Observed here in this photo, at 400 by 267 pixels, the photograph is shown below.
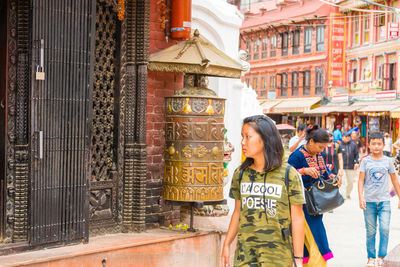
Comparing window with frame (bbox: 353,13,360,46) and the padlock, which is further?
window with frame (bbox: 353,13,360,46)

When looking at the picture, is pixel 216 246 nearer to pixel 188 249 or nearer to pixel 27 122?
pixel 188 249

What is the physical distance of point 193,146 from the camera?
7.45 metres

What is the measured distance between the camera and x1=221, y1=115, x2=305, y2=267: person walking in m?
4.38

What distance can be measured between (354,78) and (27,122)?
38554 mm

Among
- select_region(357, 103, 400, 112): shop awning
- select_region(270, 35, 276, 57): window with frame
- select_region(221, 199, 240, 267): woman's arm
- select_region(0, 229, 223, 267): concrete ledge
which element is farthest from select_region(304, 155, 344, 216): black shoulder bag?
select_region(270, 35, 276, 57): window with frame

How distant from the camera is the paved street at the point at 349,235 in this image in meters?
8.87

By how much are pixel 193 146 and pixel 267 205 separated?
10.2ft

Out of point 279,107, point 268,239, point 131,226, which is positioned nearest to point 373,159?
point 131,226

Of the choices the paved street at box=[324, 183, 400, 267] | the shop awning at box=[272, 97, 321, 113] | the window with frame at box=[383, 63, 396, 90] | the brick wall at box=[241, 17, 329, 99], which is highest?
the brick wall at box=[241, 17, 329, 99]

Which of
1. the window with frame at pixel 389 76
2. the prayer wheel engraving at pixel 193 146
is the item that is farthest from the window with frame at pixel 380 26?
the prayer wheel engraving at pixel 193 146

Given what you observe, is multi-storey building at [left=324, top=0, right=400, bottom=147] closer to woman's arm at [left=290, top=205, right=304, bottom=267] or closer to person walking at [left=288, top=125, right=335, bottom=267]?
person walking at [left=288, top=125, right=335, bottom=267]

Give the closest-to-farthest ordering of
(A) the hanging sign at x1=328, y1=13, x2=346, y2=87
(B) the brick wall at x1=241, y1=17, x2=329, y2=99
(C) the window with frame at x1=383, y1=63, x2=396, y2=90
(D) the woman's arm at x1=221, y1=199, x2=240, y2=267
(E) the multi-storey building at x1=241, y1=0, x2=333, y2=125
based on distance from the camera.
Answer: (D) the woman's arm at x1=221, y1=199, x2=240, y2=267, (C) the window with frame at x1=383, y1=63, x2=396, y2=90, (A) the hanging sign at x1=328, y1=13, x2=346, y2=87, (B) the brick wall at x1=241, y1=17, x2=329, y2=99, (E) the multi-storey building at x1=241, y1=0, x2=333, y2=125

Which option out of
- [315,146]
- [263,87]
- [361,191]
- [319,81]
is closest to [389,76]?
[319,81]

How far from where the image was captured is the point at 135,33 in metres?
7.65
